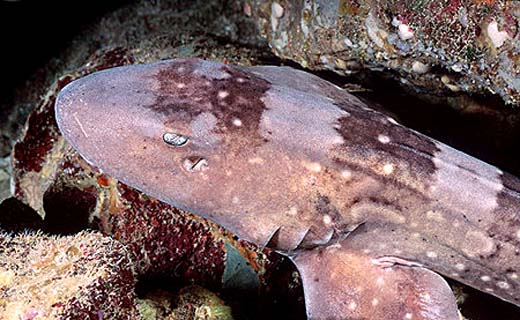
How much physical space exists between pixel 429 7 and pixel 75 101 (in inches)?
82.3

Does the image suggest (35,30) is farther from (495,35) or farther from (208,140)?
(495,35)

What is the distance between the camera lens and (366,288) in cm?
298

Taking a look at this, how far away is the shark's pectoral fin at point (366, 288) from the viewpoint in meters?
2.93

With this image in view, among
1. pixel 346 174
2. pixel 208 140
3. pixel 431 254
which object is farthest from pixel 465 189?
pixel 208 140

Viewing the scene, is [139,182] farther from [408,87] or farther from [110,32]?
[110,32]

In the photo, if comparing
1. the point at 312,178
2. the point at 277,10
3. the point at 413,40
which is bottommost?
the point at 312,178

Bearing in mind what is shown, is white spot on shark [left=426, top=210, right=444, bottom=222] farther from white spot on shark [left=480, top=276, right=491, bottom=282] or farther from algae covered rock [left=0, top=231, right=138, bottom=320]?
algae covered rock [left=0, top=231, right=138, bottom=320]

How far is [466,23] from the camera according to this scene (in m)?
2.76

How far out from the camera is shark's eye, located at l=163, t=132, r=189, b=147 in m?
2.65

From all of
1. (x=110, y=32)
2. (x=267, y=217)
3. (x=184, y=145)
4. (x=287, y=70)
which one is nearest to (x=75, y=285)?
(x=184, y=145)

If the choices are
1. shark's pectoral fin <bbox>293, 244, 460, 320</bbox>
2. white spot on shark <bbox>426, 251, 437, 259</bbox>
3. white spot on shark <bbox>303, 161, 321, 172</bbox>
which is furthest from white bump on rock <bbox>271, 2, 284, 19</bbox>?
white spot on shark <bbox>426, 251, 437, 259</bbox>

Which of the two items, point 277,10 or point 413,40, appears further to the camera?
point 277,10

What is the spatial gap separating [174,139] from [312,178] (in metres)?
0.81

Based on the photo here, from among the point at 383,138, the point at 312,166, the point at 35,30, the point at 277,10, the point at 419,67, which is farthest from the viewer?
the point at 35,30
